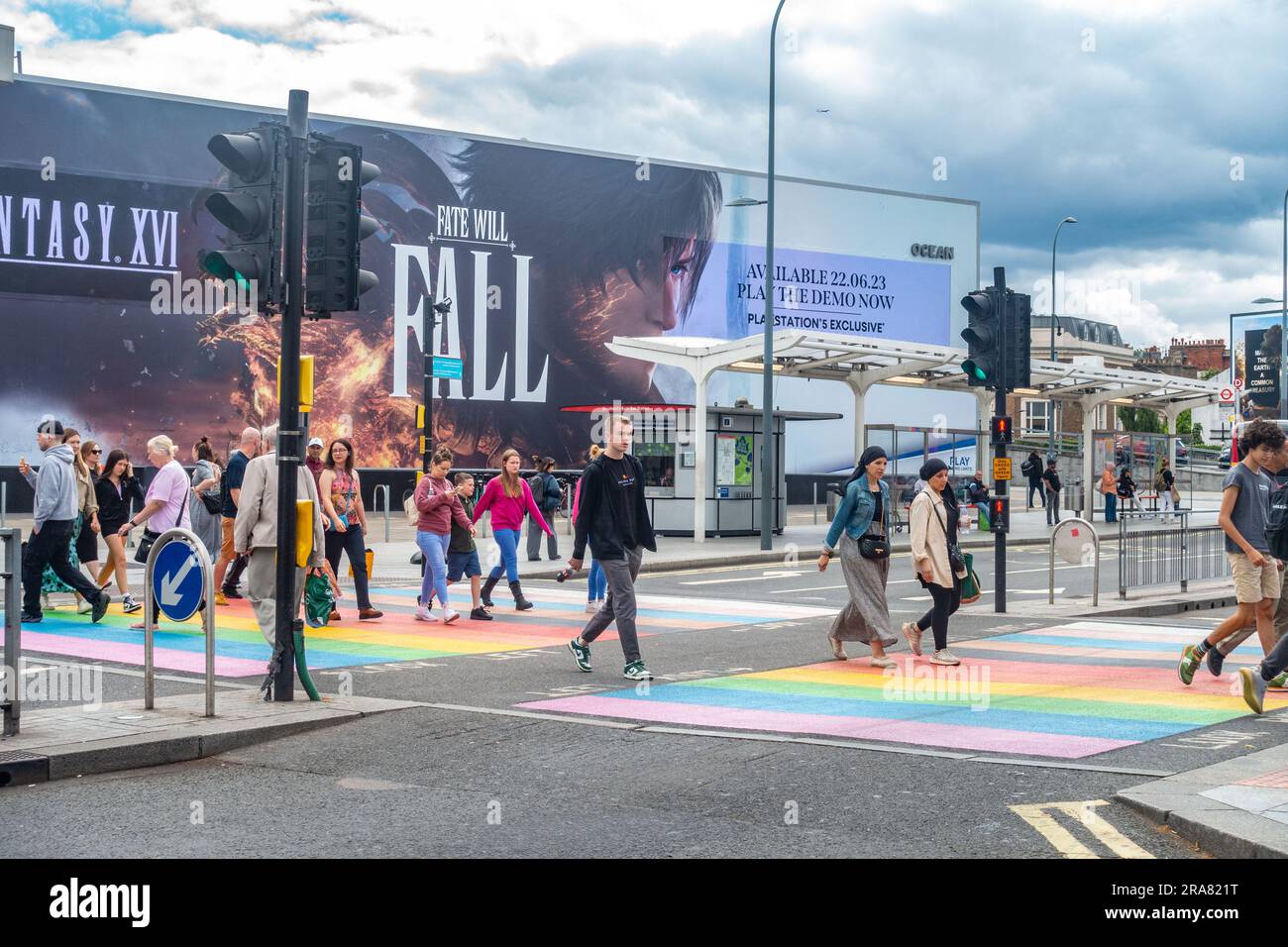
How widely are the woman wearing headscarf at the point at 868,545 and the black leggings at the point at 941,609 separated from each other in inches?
14.7

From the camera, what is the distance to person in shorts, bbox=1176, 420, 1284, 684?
941 centimetres

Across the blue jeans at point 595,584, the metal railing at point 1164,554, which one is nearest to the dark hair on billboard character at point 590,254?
the metal railing at point 1164,554

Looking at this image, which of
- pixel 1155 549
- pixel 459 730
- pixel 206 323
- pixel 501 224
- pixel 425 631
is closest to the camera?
pixel 459 730

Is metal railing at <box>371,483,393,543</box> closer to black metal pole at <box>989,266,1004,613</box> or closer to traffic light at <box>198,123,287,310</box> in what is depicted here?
black metal pole at <box>989,266,1004,613</box>

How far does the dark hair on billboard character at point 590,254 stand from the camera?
145ft

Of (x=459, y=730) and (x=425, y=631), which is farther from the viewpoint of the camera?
(x=425, y=631)

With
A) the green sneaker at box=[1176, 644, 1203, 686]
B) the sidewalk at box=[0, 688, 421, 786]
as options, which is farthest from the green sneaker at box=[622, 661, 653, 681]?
the green sneaker at box=[1176, 644, 1203, 686]

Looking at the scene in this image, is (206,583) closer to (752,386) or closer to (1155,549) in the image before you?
(1155,549)

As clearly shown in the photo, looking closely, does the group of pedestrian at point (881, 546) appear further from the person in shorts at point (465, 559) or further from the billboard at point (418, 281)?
the billboard at point (418, 281)

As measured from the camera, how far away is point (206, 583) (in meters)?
8.26

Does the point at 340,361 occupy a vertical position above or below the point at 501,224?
below
